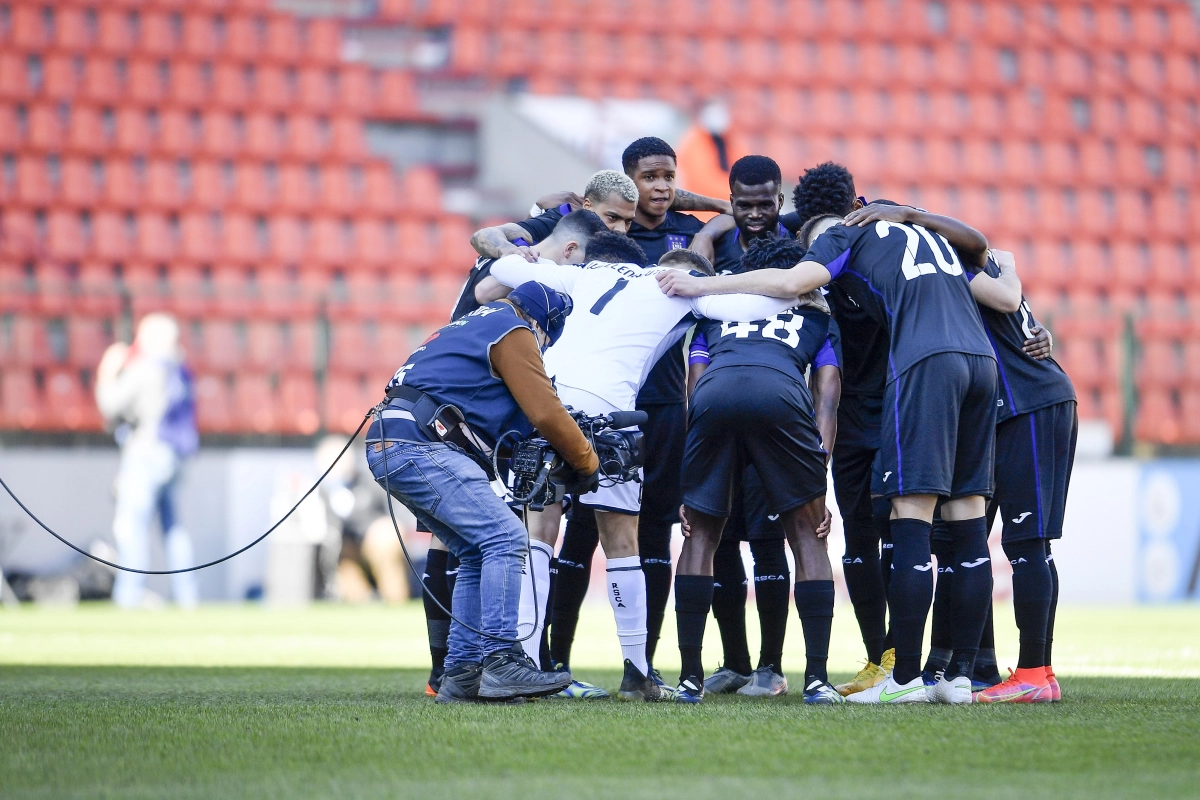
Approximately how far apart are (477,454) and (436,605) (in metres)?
0.94

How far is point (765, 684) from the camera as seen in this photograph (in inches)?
223

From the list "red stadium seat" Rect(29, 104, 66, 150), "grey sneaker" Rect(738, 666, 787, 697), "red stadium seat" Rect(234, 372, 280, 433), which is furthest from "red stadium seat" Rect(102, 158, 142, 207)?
"grey sneaker" Rect(738, 666, 787, 697)

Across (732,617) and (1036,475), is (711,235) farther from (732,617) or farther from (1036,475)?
(1036,475)

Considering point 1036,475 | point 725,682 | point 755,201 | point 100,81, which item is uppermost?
point 100,81

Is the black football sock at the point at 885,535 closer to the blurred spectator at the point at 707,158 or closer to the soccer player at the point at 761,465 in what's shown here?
the soccer player at the point at 761,465

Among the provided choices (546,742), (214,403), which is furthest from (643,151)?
(214,403)

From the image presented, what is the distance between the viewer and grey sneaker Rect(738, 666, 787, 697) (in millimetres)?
5641

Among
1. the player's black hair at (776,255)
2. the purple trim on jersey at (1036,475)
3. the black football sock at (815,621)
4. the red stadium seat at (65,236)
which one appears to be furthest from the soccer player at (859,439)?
the red stadium seat at (65,236)

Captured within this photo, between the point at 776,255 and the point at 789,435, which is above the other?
the point at 776,255

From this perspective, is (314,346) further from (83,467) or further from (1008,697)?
(1008,697)

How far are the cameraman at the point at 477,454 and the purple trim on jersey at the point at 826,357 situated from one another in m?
1.11

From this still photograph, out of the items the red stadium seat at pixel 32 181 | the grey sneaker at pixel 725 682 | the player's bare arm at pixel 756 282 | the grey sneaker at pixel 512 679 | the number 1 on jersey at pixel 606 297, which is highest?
the red stadium seat at pixel 32 181

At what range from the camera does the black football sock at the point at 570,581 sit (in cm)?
593

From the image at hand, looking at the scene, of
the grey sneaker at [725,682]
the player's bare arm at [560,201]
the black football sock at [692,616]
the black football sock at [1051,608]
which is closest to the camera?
the black football sock at [692,616]
